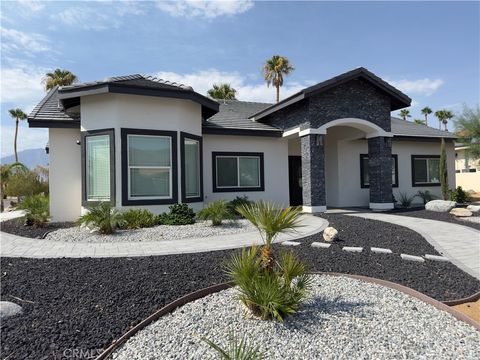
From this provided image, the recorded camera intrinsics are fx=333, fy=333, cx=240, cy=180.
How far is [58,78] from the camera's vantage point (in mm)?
31609

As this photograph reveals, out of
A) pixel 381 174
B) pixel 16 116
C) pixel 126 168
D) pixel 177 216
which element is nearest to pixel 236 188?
pixel 177 216

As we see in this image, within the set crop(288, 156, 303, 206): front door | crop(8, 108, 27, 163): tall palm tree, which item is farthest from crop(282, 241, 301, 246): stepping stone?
crop(8, 108, 27, 163): tall palm tree

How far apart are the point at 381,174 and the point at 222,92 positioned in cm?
1848

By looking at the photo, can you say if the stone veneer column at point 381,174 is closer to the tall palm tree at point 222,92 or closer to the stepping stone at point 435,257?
the stepping stone at point 435,257

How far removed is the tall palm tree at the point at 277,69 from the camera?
3350 cm

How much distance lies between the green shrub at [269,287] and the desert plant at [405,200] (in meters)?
13.9

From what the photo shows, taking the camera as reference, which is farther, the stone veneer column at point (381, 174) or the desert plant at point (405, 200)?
the desert plant at point (405, 200)

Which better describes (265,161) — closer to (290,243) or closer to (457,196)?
(290,243)

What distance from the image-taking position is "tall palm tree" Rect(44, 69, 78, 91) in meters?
31.3

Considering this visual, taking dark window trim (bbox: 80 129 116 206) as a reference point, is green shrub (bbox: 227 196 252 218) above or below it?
below

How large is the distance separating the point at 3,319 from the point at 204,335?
2.34 metres

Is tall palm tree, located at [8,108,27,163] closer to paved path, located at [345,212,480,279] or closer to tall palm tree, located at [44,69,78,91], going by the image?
tall palm tree, located at [44,69,78,91]

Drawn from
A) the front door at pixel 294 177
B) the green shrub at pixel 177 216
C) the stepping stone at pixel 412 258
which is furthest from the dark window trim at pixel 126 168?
the front door at pixel 294 177
